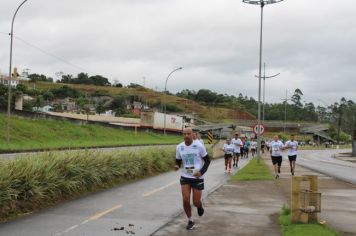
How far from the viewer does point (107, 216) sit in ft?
34.3

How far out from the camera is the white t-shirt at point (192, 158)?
9.51m

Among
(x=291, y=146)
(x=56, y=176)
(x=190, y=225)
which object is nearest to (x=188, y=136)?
(x=190, y=225)

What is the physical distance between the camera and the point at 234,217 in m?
10.5

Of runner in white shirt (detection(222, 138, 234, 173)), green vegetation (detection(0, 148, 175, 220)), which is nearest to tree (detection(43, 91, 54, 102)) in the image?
runner in white shirt (detection(222, 138, 234, 173))

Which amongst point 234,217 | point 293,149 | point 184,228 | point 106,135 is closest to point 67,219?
point 184,228

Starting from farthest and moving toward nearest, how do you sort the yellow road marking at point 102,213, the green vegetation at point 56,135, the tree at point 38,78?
1. the tree at point 38,78
2. the green vegetation at point 56,135
3. the yellow road marking at point 102,213

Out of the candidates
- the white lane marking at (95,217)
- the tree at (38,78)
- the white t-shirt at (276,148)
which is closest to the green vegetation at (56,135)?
the white t-shirt at (276,148)

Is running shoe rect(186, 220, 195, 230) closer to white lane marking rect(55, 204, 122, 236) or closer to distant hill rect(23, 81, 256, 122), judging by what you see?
white lane marking rect(55, 204, 122, 236)

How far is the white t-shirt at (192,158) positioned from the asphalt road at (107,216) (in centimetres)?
109

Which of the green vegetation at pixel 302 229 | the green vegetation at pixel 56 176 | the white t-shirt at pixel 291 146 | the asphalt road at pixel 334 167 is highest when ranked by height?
the white t-shirt at pixel 291 146

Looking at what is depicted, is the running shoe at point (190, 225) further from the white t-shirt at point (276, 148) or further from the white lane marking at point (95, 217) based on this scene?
the white t-shirt at point (276, 148)

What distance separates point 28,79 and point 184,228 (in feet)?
578

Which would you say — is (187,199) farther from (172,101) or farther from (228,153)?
(172,101)

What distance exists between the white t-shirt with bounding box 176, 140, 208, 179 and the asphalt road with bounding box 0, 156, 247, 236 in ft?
3.59
